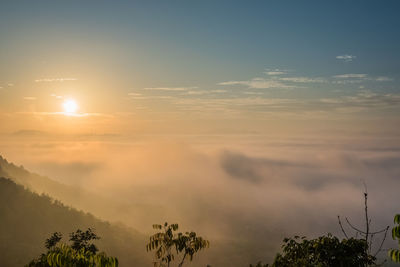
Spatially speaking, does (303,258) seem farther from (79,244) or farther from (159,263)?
(79,244)

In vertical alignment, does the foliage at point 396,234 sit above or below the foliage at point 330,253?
below

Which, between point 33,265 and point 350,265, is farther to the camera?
point 350,265

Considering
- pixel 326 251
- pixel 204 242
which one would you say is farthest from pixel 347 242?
pixel 204 242

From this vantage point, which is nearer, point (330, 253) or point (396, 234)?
point (396, 234)

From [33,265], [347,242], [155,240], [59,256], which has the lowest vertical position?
[59,256]

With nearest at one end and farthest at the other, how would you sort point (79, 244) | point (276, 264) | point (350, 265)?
point (350, 265)
point (276, 264)
point (79, 244)

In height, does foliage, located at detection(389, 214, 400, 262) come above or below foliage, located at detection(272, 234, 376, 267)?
below

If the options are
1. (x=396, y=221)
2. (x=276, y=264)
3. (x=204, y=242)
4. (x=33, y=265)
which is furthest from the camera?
(x=276, y=264)

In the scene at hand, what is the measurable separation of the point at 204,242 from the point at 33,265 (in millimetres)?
11571

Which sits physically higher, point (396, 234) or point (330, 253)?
point (330, 253)

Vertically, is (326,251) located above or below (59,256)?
above

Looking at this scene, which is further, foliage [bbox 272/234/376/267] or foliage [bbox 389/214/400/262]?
foliage [bbox 272/234/376/267]

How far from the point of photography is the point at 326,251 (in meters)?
28.8

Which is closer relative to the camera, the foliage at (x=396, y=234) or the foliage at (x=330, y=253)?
the foliage at (x=396, y=234)
